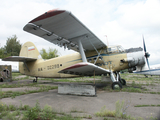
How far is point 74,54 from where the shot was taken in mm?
9344

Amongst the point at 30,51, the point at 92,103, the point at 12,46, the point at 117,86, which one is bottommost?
the point at 92,103

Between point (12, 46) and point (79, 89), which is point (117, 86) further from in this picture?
point (12, 46)

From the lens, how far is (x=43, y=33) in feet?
20.8

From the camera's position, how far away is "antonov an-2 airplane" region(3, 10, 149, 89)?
204 inches

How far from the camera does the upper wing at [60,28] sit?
471cm

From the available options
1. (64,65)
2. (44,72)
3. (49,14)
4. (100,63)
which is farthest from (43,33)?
(44,72)

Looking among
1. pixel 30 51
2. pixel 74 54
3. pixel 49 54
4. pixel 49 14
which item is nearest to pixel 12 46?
pixel 49 54

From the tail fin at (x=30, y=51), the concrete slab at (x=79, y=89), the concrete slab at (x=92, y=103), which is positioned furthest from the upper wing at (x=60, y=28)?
the tail fin at (x=30, y=51)

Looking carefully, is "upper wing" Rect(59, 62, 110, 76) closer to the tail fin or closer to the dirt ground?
the dirt ground

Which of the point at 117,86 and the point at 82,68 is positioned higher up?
the point at 82,68

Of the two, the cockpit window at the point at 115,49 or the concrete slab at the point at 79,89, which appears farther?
the cockpit window at the point at 115,49

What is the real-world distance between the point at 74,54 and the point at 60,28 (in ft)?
11.9

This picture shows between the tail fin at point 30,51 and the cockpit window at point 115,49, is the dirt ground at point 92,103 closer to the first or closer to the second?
the cockpit window at point 115,49

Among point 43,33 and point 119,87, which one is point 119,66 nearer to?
point 119,87
